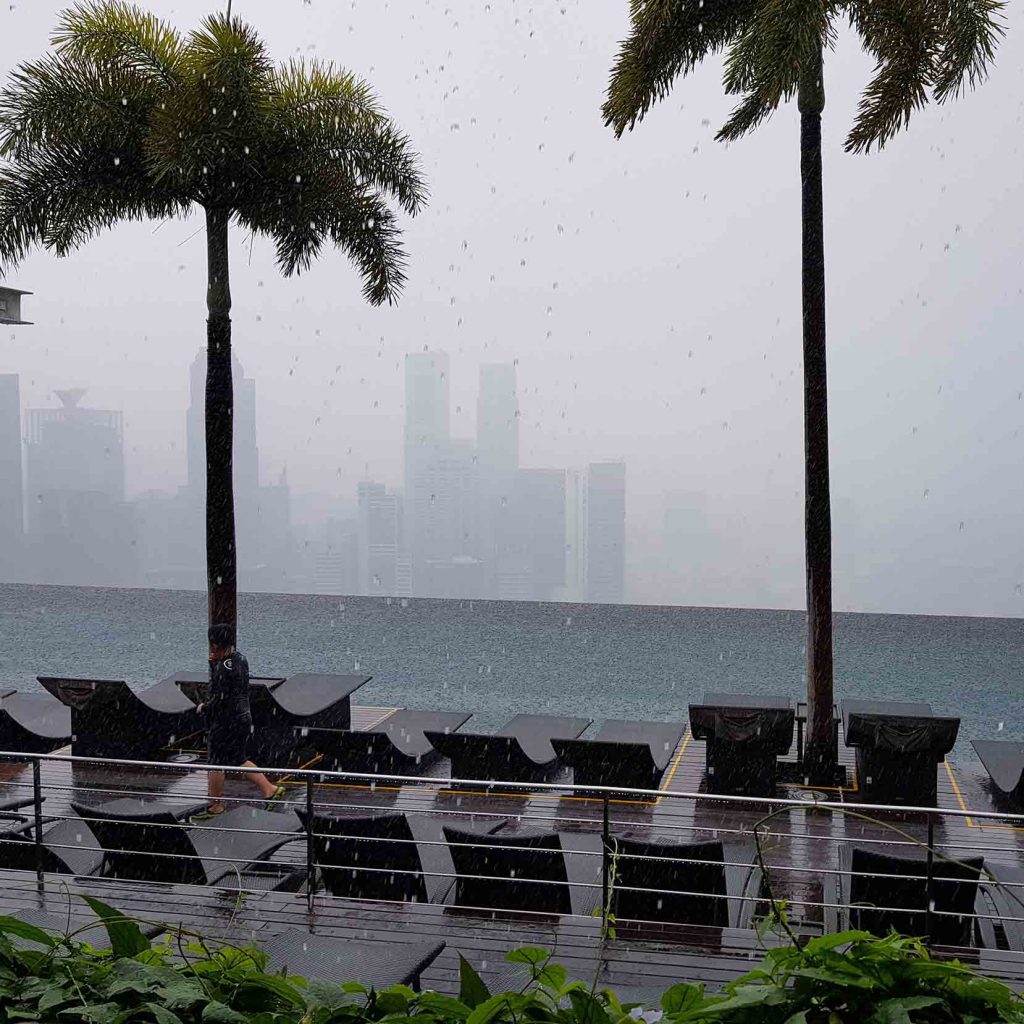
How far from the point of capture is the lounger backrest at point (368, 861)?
5.72 meters

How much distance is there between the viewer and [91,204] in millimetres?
11078

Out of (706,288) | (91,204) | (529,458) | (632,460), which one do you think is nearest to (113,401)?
(529,458)

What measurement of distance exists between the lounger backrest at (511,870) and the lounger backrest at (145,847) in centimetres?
134

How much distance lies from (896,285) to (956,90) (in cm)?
7036

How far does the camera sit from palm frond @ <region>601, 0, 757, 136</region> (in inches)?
432

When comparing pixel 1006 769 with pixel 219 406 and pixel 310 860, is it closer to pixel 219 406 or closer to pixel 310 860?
pixel 310 860

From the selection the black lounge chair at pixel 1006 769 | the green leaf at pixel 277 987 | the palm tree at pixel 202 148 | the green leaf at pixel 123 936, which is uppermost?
the palm tree at pixel 202 148

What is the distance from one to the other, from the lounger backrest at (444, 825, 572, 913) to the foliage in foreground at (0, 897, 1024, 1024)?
3807 mm

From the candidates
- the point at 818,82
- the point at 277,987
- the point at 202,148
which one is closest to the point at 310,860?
the point at 277,987

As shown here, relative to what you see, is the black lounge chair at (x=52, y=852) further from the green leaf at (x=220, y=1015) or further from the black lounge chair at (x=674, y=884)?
the green leaf at (x=220, y=1015)

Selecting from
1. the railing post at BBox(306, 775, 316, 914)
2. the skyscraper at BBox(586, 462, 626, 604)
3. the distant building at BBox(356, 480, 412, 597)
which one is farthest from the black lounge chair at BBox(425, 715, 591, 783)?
the distant building at BBox(356, 480, 412, 597)

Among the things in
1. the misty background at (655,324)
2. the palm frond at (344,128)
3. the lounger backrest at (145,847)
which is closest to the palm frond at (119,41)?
the palm frond at (344,128)

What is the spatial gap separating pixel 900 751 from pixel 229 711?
5230mm

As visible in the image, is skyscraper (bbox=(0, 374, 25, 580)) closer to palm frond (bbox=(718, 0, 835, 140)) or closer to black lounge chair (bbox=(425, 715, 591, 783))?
black lounge chair (bbox=(425, 715, 591, 783))
